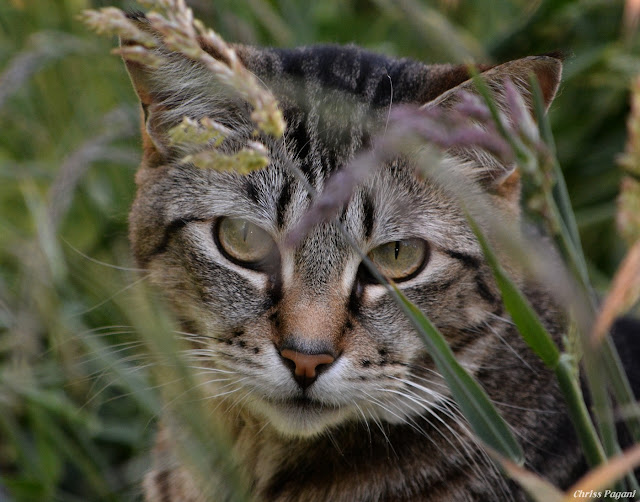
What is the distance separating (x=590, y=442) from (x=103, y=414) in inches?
67.6

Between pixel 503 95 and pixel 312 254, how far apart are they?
486 millimetres

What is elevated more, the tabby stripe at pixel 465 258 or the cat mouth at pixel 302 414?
the tabby stripe at pixel 465 258

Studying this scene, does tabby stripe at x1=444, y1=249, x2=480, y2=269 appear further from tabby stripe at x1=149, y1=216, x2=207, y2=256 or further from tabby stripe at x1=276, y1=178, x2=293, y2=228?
tabby stripe at x1=149, y1=216, x2=207, y2=256

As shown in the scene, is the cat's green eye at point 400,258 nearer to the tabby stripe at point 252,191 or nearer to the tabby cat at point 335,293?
the tabby cat at point 335,293

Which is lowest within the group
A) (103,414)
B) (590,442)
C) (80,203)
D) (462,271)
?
(103,414)

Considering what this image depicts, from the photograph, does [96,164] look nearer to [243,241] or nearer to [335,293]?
[243,241]

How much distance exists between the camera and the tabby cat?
1.39m

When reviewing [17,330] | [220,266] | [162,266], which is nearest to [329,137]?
[220,266]

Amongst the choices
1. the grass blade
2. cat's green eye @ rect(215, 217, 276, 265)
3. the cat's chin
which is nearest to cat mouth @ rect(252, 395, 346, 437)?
the cat's chin

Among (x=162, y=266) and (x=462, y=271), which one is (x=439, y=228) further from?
(x=162, y=266)

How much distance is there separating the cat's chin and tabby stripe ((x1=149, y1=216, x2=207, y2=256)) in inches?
15.7

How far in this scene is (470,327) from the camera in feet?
5.11

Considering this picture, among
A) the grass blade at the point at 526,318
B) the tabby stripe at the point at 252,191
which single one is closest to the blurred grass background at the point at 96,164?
the tabby stripe at the point at 252,191

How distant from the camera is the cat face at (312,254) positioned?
1377 millimetres
